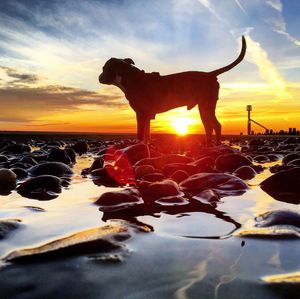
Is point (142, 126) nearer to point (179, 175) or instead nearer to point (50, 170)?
point (50, 170)

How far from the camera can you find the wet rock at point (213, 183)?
158 inches

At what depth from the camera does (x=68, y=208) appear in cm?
306

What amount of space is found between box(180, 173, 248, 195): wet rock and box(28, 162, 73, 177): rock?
2.13m

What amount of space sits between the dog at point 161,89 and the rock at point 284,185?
5419 mm

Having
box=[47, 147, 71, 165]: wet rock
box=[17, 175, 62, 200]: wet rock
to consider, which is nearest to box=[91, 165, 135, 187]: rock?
box=[17, 175, 62, 200]: wet rock

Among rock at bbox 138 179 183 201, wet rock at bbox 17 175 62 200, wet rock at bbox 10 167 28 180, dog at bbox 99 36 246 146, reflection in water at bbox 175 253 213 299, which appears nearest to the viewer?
reflection in water at bbox 175 253 213 299

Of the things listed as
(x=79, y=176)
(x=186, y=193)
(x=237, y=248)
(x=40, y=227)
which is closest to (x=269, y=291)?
(x=237, y=248)

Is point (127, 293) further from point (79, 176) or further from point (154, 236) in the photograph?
point (79, 176)

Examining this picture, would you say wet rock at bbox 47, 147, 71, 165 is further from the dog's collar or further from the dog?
the dog's collar

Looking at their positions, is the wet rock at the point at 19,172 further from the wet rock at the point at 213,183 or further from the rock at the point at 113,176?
the wet rock at the point at 213,183

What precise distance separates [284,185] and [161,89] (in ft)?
20.2

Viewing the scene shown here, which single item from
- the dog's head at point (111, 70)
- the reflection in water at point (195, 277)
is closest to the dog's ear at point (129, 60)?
the dog's head at point (111, 70)

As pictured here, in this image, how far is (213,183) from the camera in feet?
13.5

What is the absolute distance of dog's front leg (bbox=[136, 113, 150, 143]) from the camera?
9.29 meters
